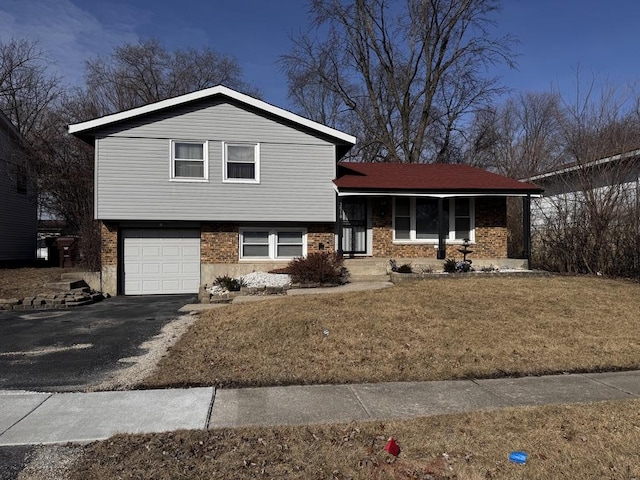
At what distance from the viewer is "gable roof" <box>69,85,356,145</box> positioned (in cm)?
1483

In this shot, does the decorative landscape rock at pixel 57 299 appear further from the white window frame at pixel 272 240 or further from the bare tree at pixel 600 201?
the bare tree at pixel 600 201

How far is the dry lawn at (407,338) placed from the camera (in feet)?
21.3

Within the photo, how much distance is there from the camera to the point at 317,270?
13.3m

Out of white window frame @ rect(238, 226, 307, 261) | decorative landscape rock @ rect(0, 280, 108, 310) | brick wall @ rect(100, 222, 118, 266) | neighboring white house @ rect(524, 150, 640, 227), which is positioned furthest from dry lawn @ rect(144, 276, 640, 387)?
brick wall @ rect(100, 222, 118, 266)

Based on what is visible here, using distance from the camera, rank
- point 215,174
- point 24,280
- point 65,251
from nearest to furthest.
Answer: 1. point 24,280
2. point 215,174
3. point 65,251

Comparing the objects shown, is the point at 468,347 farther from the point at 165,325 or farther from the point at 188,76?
the point at 188,76

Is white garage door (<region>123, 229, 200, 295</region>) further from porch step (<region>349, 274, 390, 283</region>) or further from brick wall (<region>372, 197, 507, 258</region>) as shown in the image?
brick wall (<region>372, 197, 507, 258</region>)

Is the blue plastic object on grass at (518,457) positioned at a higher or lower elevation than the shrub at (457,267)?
lower

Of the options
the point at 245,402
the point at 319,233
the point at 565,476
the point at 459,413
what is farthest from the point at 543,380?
the point at 319,233

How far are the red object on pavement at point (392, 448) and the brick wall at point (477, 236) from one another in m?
12.7

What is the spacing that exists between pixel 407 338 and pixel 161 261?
1046 centimetres

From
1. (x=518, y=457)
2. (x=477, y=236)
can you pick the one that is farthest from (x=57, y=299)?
(x=477, y=236)

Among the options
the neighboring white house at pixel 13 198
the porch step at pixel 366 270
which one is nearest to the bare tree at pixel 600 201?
the porch step at pixel 366 270

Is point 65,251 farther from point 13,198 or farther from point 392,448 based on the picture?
point 392,448
